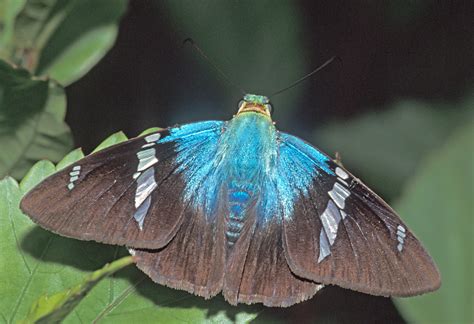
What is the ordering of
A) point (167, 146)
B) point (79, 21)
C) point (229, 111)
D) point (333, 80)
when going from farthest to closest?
point (229, 111) → point (333, 80) → point (79, 21) → point (167, 146)

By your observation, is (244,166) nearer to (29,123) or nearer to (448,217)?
(29,123)

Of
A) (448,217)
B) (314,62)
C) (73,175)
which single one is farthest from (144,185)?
(314,62)

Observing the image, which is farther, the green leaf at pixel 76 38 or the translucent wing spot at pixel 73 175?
the green leaf at pixel 76 38

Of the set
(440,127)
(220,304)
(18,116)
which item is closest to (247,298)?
(220,304)

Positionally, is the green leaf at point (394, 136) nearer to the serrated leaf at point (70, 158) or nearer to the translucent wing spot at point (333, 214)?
the translucent wing spot at point (333, 214)

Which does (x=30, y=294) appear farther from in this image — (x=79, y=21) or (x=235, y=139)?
(x=79, y=21)

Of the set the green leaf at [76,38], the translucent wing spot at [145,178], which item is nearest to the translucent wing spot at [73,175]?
the translucent wing spot at [145,178]

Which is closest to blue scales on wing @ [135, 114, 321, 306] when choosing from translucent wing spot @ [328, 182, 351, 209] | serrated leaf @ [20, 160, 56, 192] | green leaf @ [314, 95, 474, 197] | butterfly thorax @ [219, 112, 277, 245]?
butterfly thorax @ [219, 112, 277, 245]
